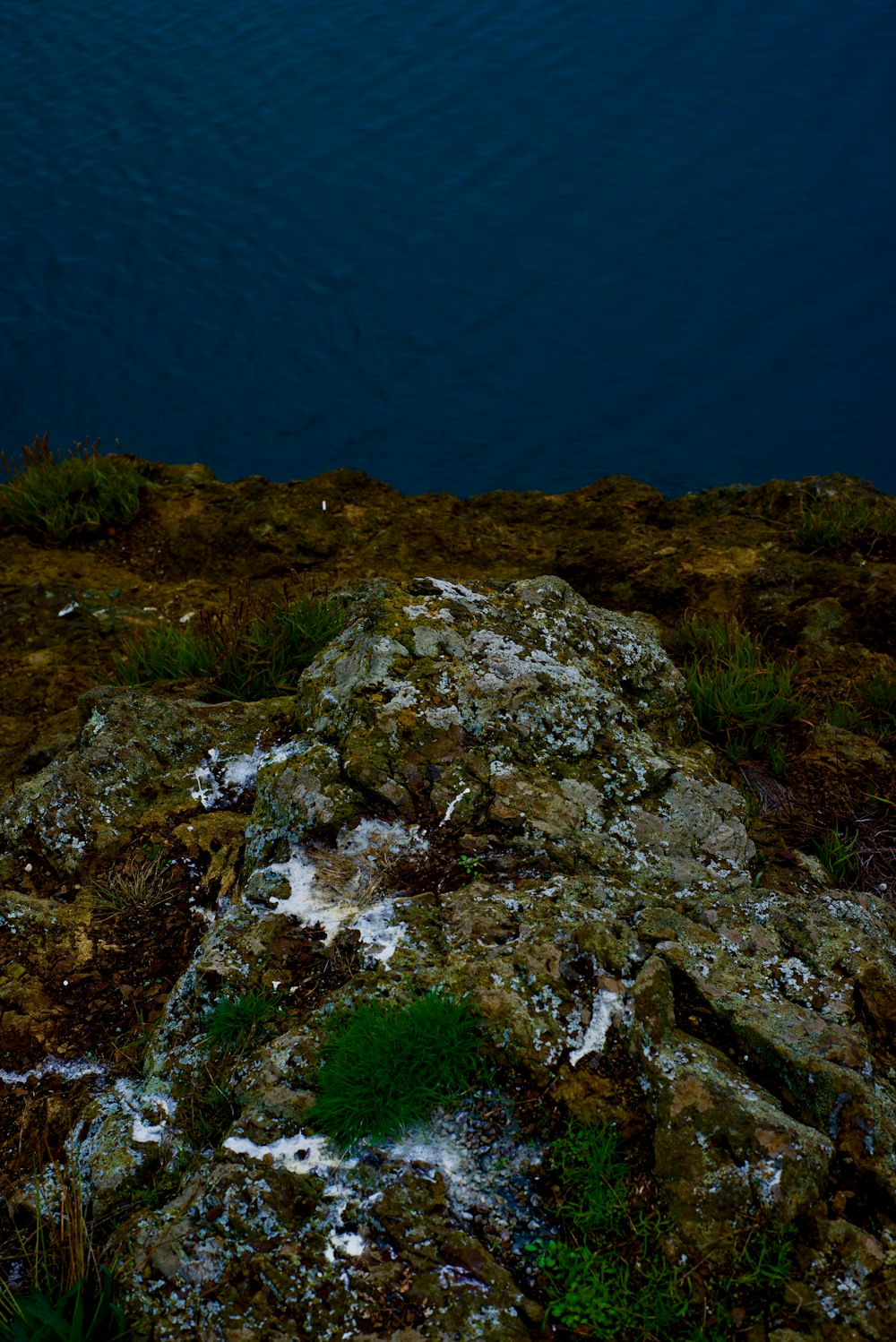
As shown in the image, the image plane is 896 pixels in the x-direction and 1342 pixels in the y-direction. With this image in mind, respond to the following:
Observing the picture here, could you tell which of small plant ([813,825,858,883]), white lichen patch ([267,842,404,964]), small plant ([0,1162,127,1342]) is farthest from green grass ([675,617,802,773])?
small plant ([0,1162,127,1342])

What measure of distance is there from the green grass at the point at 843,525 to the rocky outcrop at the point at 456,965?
276cm

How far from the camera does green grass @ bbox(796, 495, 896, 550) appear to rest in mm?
6723

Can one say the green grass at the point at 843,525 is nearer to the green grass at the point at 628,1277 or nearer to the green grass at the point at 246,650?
the green grass at the point at 246,650

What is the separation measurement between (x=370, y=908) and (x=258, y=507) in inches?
191

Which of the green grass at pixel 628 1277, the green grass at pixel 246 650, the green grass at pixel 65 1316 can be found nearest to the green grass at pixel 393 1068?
the green grass at pixel 628 1277

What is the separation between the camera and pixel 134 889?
3.71m

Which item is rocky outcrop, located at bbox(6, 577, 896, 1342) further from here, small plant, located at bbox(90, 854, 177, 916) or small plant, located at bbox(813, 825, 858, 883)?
small plant, located at bbox(813, 825, 858, 883)

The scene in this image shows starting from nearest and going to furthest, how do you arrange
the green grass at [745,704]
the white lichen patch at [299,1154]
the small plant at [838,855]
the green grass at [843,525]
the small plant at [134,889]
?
the white lichen patch at [299,1154] → the small plant at [134,889] → the small plant at [838,855] → the green grass at [745,704] → the green grass at [843,525]

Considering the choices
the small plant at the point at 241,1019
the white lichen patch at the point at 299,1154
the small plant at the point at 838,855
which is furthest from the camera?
the small plant at the point at 838,855

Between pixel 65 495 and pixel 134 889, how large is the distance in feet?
15.3

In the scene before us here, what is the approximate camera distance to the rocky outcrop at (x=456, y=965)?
7.69ft

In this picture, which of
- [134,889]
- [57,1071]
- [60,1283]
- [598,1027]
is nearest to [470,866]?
[598,1027]

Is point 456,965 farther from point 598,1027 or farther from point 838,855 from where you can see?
point 838,855

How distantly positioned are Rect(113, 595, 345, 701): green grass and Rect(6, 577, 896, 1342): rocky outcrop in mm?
629
